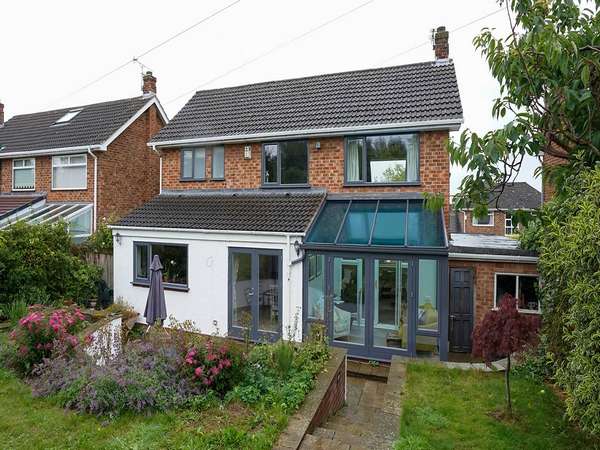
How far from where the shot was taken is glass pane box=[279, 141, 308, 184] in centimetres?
1304

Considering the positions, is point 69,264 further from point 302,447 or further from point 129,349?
point 302,447

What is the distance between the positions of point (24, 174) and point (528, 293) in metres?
22.2

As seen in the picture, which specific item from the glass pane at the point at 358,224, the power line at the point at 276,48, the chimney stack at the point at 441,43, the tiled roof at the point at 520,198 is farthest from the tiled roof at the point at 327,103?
the tiled roof at the point at 520,198

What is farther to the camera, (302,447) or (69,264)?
(69,264)

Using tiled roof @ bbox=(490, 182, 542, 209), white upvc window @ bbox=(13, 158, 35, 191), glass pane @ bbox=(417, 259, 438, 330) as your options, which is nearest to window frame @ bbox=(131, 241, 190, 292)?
glass pane @ bbox=(417, 259, 438, 330)

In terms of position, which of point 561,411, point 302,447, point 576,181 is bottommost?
point 561,411

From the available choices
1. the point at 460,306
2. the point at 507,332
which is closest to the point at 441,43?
the point at 460,306

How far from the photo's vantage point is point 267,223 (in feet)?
36.5

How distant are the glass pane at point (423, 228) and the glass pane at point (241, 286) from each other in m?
4.61

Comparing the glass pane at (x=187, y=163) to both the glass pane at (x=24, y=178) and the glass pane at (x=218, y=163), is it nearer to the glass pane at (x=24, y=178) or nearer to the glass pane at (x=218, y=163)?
the glass pane at (x=218, y=163)

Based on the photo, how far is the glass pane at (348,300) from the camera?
9.84 m

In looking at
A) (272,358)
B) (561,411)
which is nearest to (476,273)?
(561,411)

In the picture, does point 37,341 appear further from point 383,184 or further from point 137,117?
point 137,117

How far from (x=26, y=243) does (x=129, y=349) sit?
729cm
